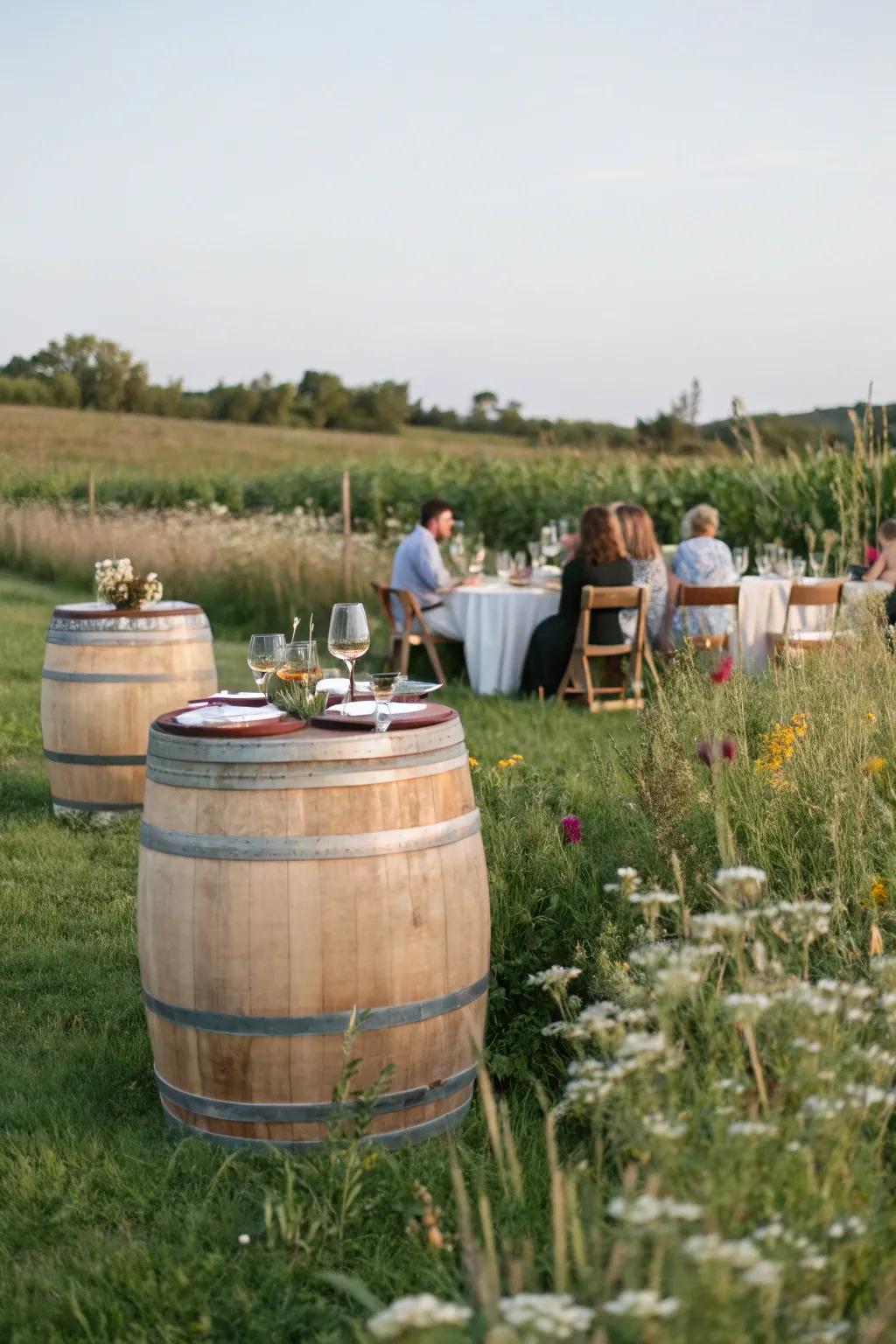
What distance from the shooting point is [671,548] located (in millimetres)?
12023

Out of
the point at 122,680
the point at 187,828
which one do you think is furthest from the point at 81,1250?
the point at 122,680

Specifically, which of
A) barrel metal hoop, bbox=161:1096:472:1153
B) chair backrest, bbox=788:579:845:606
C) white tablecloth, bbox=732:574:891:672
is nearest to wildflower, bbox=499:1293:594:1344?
barrel metal hoop, bbox=161:1096:472:1153

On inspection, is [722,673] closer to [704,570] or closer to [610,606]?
[610,606]

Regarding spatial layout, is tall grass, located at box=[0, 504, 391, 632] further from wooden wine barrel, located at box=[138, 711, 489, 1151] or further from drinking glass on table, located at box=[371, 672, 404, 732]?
wooden wine barrel, located at box=[138, 711, 489, 1151]

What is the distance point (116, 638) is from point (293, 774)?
331cm

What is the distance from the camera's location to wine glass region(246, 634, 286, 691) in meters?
3.76

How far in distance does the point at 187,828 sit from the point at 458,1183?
1.35 meters

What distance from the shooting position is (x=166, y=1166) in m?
3.13

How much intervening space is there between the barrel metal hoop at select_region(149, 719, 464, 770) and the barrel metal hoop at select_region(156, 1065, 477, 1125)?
733 mm

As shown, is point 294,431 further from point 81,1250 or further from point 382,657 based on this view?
point 81,1250

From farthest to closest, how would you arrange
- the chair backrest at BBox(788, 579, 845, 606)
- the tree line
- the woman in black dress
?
the tree line → the woman in black dress → the chair backrest at BBox(788, 579, 845, 606)

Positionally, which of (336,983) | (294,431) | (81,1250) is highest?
(294,431)

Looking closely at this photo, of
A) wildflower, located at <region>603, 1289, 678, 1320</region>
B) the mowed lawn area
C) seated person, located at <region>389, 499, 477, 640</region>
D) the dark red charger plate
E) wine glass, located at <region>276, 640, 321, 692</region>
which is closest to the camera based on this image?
wildflower, located at <region>603, 1289, 678, 1320</region>

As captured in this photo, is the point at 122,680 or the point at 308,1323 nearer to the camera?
the point at 308,1323
